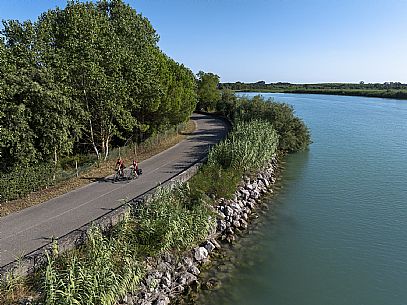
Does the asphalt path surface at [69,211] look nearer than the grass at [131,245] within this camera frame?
No

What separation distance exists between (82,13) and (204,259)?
14.7 metres

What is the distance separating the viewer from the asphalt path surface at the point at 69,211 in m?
12.2

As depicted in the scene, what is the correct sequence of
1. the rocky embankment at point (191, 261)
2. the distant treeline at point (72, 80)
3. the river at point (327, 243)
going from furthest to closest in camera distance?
the distant treeline at point (72, 80) → the river at point (327, 243) → the rocky embankment at point (191, 261)

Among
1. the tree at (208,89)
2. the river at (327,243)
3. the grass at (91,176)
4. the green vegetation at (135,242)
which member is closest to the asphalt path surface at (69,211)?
the grass at (91,176)

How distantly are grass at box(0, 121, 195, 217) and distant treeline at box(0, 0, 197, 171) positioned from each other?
1445mm

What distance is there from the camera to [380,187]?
80.3 feet

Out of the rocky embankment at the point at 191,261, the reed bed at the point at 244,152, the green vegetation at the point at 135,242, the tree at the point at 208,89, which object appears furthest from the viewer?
the tree at the point at 208,89

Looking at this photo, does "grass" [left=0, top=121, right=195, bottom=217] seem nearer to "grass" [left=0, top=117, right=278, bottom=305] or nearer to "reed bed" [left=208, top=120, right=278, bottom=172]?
"grass" [left=0, top=117, right=278, bottom=305]

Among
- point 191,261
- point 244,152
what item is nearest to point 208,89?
point 244,152

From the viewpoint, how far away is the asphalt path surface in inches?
480

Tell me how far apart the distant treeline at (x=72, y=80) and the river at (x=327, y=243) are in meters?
10.3

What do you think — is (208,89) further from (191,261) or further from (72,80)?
(191,261)

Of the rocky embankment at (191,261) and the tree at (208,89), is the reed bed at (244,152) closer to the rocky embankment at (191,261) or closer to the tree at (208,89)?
the rocky embankment at (191,261)

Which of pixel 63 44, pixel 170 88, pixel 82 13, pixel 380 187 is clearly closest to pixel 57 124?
pixel 63 44
